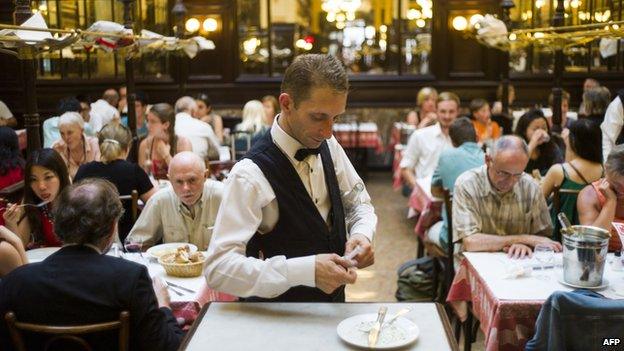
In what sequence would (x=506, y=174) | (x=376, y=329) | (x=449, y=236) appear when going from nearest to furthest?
(x=376, y=329) → (x=506, y=174) → (x=449, y=236)

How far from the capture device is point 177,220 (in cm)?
366

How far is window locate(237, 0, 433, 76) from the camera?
1132cm

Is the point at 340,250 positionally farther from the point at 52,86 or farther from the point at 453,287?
the point at 52,86

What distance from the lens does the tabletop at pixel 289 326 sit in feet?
6.04

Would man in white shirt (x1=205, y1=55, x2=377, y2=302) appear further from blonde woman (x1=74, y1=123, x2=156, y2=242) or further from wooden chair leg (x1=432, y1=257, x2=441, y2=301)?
wooden chair leg (x1=432, y1=257, x2=441, y2=301)

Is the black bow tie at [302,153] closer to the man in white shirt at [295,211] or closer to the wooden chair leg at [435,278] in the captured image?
the man in white shirt at [295,211]

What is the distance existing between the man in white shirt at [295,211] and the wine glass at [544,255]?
117cm

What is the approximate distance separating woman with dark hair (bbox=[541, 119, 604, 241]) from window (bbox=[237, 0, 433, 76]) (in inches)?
272

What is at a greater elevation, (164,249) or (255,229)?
(255,229)

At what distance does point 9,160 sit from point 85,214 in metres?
3.49

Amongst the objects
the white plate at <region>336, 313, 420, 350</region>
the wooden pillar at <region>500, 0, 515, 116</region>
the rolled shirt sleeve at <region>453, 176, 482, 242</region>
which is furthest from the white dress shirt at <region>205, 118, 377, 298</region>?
the wooden pillar at <region>500, 0, 515, 116</region>

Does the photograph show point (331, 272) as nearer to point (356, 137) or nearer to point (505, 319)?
point (505, 319)

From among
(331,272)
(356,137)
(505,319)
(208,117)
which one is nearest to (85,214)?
(331,272)

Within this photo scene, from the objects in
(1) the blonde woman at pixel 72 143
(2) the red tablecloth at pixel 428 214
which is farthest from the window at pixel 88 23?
(2) the red tablecloth at pixel 428 214
